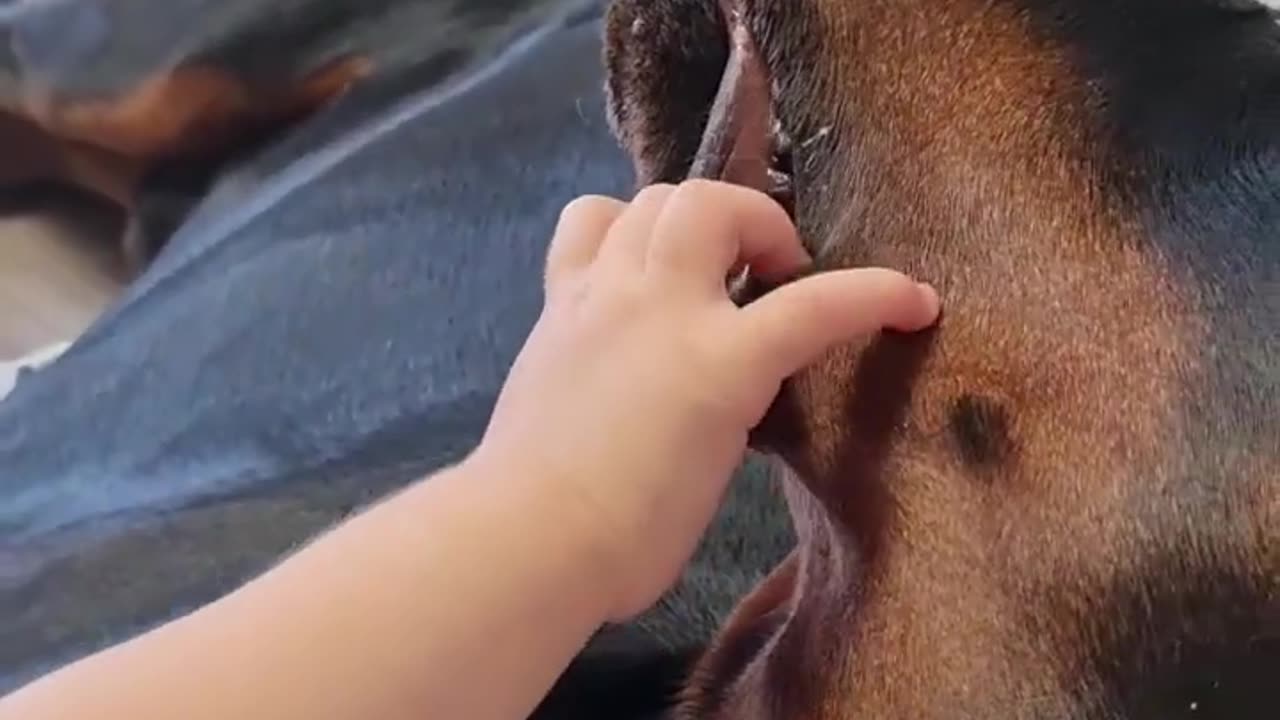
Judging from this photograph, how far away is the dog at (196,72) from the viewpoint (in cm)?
162

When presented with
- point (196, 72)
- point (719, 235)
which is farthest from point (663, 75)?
point (196, 72)

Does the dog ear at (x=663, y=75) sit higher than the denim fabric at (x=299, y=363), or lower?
higher

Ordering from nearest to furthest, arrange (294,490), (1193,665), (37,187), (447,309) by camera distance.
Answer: (1193,665), (294,490), (447,309), (37,187)

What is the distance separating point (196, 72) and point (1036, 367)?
1.08 m

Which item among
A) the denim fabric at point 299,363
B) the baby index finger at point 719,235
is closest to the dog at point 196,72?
the denim fabric at point 299,363

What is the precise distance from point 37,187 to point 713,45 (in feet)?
3.66

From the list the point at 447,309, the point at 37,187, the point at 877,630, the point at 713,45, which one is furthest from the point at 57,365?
the point at 877,630

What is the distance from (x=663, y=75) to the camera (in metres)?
0.87

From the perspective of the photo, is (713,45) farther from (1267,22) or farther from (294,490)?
(294,490)

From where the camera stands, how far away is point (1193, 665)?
652 millimetres

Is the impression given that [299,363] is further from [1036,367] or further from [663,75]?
[1036,367]

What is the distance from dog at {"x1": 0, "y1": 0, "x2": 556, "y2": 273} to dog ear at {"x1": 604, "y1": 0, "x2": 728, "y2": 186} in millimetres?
732

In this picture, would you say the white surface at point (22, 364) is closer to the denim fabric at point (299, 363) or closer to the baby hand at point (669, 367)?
the denim fabric at point (299, 363)

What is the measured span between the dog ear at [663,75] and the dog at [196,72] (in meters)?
0.73
